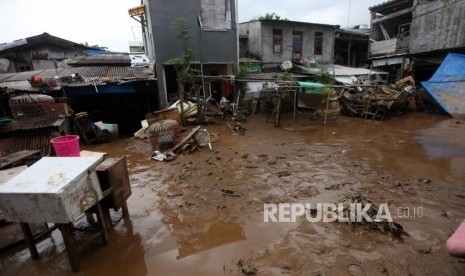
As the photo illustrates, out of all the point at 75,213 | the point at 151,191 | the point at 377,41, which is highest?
the point at 377,41

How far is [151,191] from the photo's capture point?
21.0 feet

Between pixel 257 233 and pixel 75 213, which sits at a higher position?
pixel 75 213

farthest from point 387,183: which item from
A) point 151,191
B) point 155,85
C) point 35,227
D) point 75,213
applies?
point 155,85

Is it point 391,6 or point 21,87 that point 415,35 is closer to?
point 391,6

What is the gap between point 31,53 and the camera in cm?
1672

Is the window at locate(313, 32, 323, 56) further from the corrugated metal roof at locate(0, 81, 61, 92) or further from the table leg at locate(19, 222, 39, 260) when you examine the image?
the table leg at locate(19, 222, 39, 260)

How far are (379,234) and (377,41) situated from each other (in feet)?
77.2

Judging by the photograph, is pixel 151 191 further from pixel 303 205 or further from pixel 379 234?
pixel 379 234

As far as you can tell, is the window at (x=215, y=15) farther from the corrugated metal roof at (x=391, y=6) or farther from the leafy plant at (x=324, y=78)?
the corrugated metal roof at (x=391, y=6)

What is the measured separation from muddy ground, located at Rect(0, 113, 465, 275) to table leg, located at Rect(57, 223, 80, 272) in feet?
0.64

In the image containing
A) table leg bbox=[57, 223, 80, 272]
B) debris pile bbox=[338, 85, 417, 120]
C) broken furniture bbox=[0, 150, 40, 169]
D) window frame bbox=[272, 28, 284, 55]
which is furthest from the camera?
window frame bbox=[272, 28, 284, 55]

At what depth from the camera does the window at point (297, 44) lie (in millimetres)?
20322

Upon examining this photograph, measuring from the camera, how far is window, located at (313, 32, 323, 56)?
69.8 ft

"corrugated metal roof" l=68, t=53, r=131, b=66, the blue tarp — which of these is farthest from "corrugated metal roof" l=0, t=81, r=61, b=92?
the blue tarp
